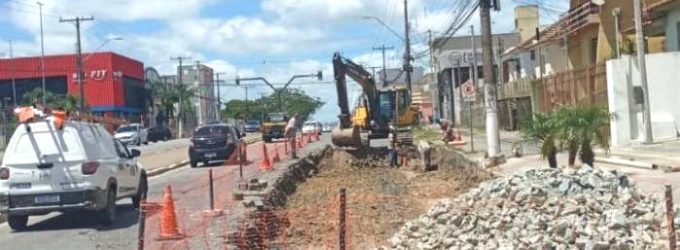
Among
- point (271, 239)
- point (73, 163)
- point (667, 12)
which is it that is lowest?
point (271, 239)

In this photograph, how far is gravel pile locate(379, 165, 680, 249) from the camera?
36.0 feet

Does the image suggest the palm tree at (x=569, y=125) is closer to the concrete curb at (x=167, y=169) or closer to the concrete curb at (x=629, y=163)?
the concrete curb at (x=629, y=163)

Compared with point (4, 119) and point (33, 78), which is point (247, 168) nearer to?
point (4, 119)

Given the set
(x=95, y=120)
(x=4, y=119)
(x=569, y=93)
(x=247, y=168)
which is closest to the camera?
(x=95, y=120)

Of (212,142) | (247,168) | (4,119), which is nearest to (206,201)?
(247,168)

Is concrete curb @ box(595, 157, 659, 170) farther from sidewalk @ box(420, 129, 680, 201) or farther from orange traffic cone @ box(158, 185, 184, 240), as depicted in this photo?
orange traffic cone @ box(158, 185, 184, 240)

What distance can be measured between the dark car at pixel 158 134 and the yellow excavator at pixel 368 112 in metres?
34.2

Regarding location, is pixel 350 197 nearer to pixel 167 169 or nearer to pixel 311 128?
pixel 167 169

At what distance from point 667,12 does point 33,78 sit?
67.6 metres

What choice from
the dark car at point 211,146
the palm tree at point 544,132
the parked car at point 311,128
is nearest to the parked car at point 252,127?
the parked car at point 311,128

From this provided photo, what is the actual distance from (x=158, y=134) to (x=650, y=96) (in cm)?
5487

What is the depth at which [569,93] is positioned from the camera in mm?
34312

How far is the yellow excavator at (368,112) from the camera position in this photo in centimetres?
3450

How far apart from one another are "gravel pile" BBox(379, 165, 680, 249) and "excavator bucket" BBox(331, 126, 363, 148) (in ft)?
64.6
